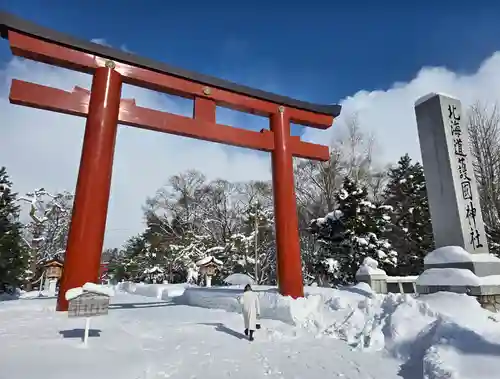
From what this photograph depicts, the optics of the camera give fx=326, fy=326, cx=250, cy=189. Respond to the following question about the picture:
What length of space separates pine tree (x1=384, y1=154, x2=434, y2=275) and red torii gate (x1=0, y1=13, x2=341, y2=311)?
12.6m

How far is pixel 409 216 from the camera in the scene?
2072 centimetres

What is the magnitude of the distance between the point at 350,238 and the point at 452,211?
28.7 feet

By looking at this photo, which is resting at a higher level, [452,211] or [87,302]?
[452,211]

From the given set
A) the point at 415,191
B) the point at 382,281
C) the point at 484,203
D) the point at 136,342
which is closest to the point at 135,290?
the point at 382,281

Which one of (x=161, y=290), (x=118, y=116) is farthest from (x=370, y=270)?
(x=161, y=290)

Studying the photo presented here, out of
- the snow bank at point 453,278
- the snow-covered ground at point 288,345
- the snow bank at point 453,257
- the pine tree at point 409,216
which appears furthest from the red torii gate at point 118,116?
the pine tree at point 409,216

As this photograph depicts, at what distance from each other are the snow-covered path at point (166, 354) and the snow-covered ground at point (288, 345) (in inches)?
0.5

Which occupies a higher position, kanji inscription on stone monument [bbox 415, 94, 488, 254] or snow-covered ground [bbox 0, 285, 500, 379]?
kanji inscription on stone monument [bbox 415, 94, 488, 254]

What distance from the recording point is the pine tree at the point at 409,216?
19.8 meters

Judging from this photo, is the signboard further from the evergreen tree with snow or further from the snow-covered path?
the evergreen tree with snow

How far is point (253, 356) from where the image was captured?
17.0 feet

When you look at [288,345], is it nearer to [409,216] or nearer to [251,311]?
[251,311]

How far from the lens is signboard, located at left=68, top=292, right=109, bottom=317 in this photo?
476 centimetres

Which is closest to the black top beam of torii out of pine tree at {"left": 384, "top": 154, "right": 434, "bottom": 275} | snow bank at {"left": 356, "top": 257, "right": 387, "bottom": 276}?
snow bank at {"left": 356, "top": 257, "right": 387, "bottom": 276}
